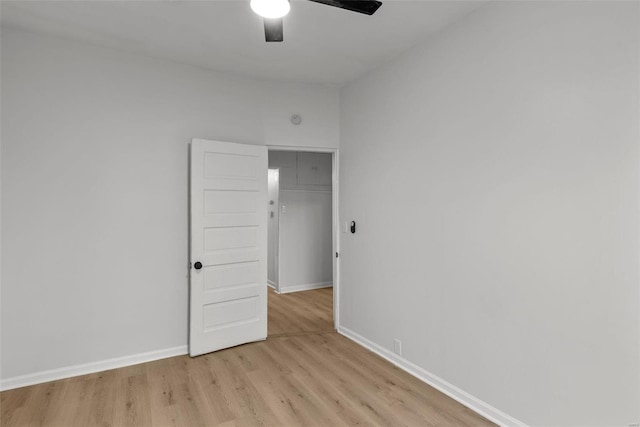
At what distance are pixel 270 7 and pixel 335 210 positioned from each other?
8.32ft

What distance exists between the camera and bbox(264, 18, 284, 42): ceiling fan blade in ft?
6.36

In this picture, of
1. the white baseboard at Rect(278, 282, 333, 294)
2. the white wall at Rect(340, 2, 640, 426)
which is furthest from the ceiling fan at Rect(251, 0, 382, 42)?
the white baseboard at Rect(278, 282, 333, 294)

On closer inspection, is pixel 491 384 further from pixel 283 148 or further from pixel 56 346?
pixel 56 346

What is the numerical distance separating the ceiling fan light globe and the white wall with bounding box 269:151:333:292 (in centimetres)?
393

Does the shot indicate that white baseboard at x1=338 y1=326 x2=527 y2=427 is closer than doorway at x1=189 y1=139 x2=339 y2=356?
Yes

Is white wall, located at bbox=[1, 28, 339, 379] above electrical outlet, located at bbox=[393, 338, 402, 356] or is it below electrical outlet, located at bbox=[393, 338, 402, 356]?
Result: above

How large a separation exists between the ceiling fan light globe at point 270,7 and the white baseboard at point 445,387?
9.08 feet

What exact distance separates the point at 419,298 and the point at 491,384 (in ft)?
2.62

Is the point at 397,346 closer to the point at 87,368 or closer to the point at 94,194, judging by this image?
the point at 87,368

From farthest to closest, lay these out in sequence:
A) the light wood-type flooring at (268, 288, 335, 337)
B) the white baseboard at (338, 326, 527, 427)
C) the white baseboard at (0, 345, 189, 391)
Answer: the light wood-type flooring at (268, 288, 335, 337)
the white baseboard at (0, 345, 189, 391)
the white baseboard at (338, 326, 527, 427)

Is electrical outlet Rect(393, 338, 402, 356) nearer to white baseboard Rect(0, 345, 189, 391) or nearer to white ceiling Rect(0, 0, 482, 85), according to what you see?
white baseboard Rect(0, 345, 189, 391)

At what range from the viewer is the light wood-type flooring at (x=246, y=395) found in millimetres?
2311

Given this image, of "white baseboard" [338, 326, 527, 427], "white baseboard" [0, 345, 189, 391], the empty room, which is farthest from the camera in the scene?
"white baseboard" [0, 345, 189, 391]

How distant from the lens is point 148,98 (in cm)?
323
